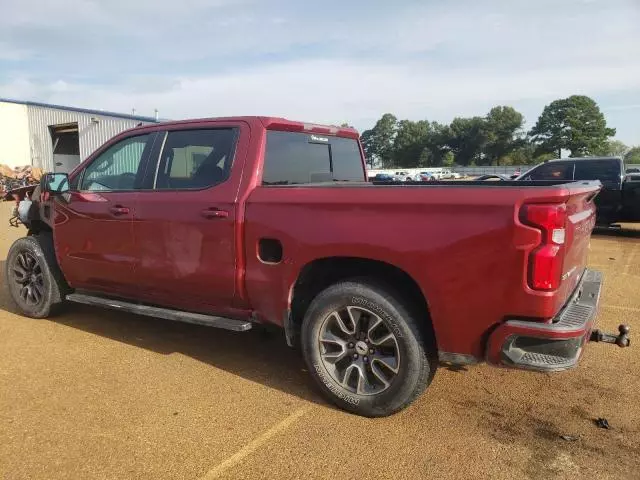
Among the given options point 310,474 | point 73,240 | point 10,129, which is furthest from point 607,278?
point 10,129

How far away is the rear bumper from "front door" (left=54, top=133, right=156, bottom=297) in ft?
9.61

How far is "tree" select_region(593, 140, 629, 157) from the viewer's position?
319 ft

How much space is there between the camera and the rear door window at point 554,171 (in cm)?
1175

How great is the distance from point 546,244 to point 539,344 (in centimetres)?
55

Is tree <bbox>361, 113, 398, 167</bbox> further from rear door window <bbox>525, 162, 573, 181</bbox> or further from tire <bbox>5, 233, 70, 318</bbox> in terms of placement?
tire <bbox>5, 233, 70, 318</bbox>

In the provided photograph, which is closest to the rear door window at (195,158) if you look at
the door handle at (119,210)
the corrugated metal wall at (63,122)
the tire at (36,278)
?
the door handle at (119,210)

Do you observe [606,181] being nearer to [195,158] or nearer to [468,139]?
[195,158]

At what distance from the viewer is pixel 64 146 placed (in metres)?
32.7

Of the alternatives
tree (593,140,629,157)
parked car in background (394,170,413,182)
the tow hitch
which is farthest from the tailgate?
tree (593,140,629,157)

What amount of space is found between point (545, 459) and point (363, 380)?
1100mm

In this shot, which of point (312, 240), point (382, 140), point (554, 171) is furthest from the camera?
point (382, 140)

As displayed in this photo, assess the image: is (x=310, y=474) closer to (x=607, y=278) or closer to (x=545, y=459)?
(x=545, y=459)

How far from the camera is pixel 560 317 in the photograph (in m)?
2.95

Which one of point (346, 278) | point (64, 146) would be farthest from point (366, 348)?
point (64, 146)
